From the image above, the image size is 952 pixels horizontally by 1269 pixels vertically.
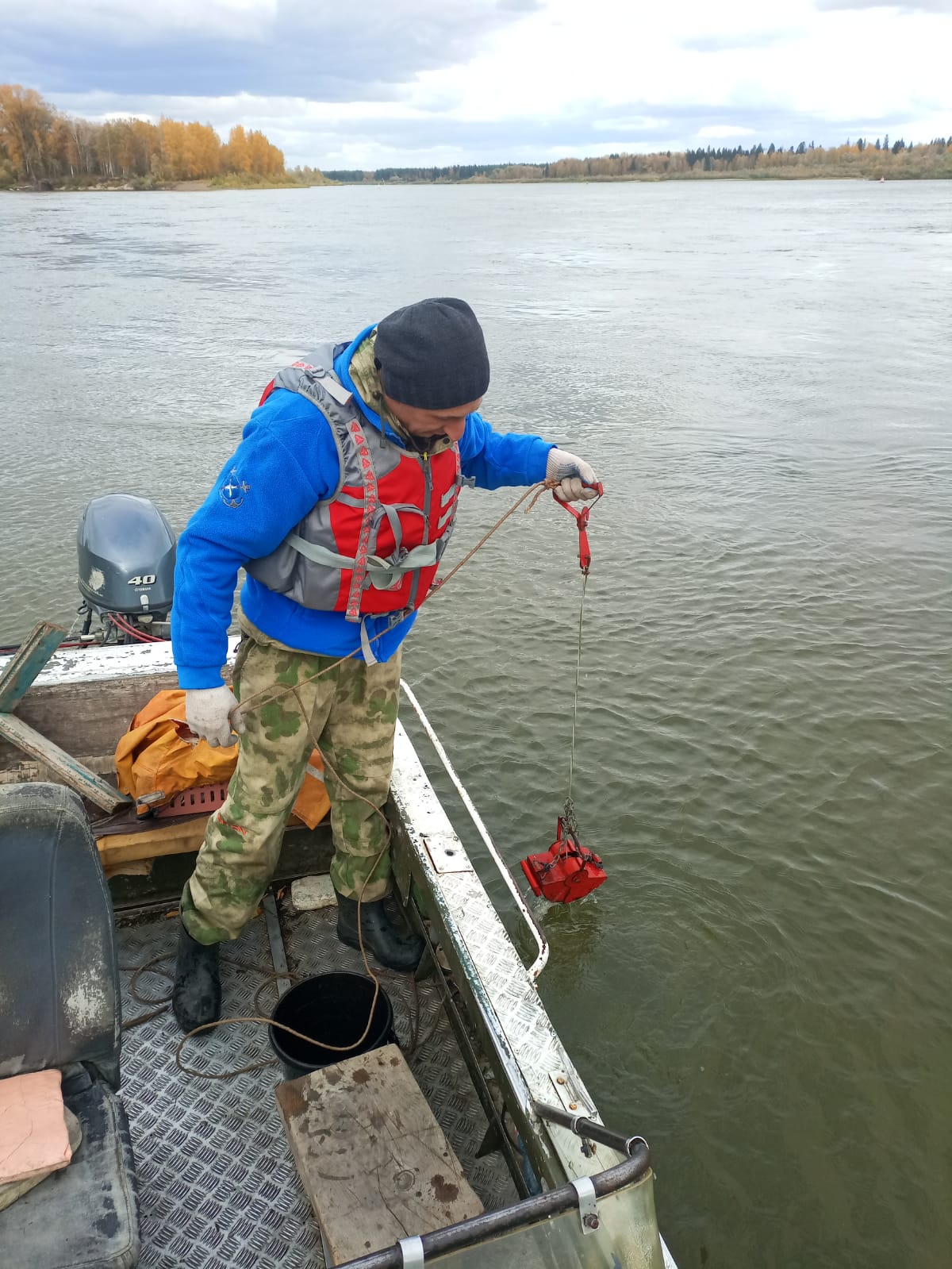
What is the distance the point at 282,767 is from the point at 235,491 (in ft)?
3.15

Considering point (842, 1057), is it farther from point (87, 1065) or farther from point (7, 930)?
point (7, 930)

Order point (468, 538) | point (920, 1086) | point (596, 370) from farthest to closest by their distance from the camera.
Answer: point (596, 370) < point (468, 538) < point (920, 1086)

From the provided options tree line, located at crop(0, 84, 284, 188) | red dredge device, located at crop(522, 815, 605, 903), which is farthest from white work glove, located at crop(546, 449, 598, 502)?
tree line, located at crop(0, 84, 284, 188)

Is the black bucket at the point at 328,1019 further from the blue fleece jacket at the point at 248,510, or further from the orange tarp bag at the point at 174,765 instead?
the blue fleece jacket at the point at 248,510

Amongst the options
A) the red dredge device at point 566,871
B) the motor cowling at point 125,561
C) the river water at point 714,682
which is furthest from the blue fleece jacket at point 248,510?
the river water at point 714,682

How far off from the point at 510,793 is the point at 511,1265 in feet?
13.1

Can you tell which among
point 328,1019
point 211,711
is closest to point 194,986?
point 328,1019

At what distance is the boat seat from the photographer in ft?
6.88

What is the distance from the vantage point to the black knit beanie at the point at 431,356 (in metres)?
2.40

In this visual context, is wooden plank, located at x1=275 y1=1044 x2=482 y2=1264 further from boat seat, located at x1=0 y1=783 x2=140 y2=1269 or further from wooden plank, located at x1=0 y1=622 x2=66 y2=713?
wooden plank, located at x1=0 y1=622 x2=66 y2=713

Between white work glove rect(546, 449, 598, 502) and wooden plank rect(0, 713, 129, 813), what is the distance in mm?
2018

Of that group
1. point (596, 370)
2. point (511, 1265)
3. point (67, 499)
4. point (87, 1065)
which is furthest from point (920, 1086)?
point (596, 370)

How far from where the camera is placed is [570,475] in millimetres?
3195

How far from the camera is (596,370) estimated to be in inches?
608
